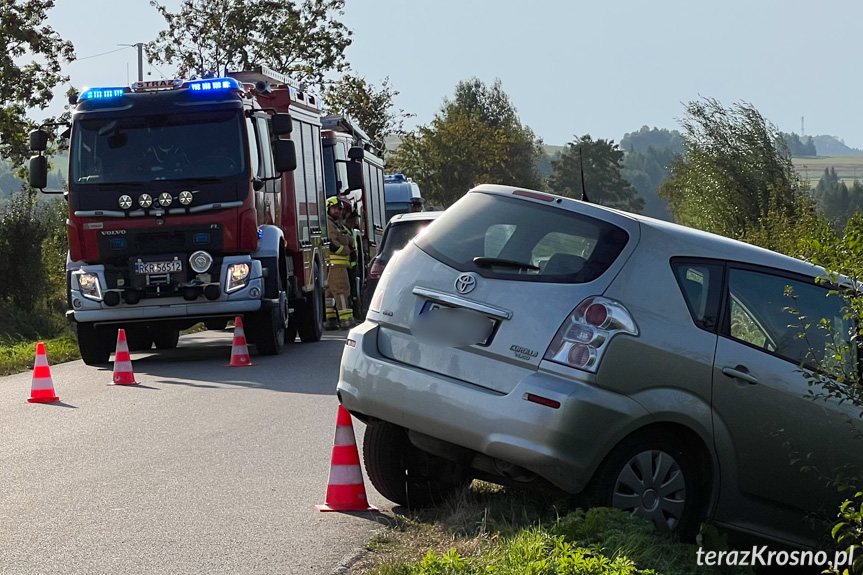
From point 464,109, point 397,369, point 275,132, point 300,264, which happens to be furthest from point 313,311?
point 464,109

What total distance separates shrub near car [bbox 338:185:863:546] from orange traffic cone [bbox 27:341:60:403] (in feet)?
21.8

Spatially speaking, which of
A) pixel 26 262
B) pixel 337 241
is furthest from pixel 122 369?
pixel 26 262

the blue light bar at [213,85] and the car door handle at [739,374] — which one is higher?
the blue light bar at [213,85]

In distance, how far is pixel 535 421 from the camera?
6145 mm

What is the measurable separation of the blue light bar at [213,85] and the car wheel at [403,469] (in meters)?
9.62

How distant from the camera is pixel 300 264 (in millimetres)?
19000

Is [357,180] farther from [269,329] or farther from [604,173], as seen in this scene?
[604,173]

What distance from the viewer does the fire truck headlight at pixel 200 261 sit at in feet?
52.6

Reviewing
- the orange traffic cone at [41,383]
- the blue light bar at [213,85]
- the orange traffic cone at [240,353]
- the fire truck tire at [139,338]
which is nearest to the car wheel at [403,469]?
the orange traffic cone at [41,383]

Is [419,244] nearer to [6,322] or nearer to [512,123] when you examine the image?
[6,322]

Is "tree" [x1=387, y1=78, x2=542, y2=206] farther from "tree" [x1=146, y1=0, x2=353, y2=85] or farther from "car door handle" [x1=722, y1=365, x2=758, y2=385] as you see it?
"car door handle" [x1=722, y1=365, x2=758, y2=385]

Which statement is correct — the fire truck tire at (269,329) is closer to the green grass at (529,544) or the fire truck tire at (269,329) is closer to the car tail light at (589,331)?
the green grass at (529,544)

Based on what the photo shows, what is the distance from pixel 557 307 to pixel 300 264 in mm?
12905

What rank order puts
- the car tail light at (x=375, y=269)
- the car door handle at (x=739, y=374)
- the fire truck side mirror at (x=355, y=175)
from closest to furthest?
the car door handle at (x=739, y=374) → the car tail light at (x=375, y=269) → the fire truck side mirror at (x=355, y=175)
